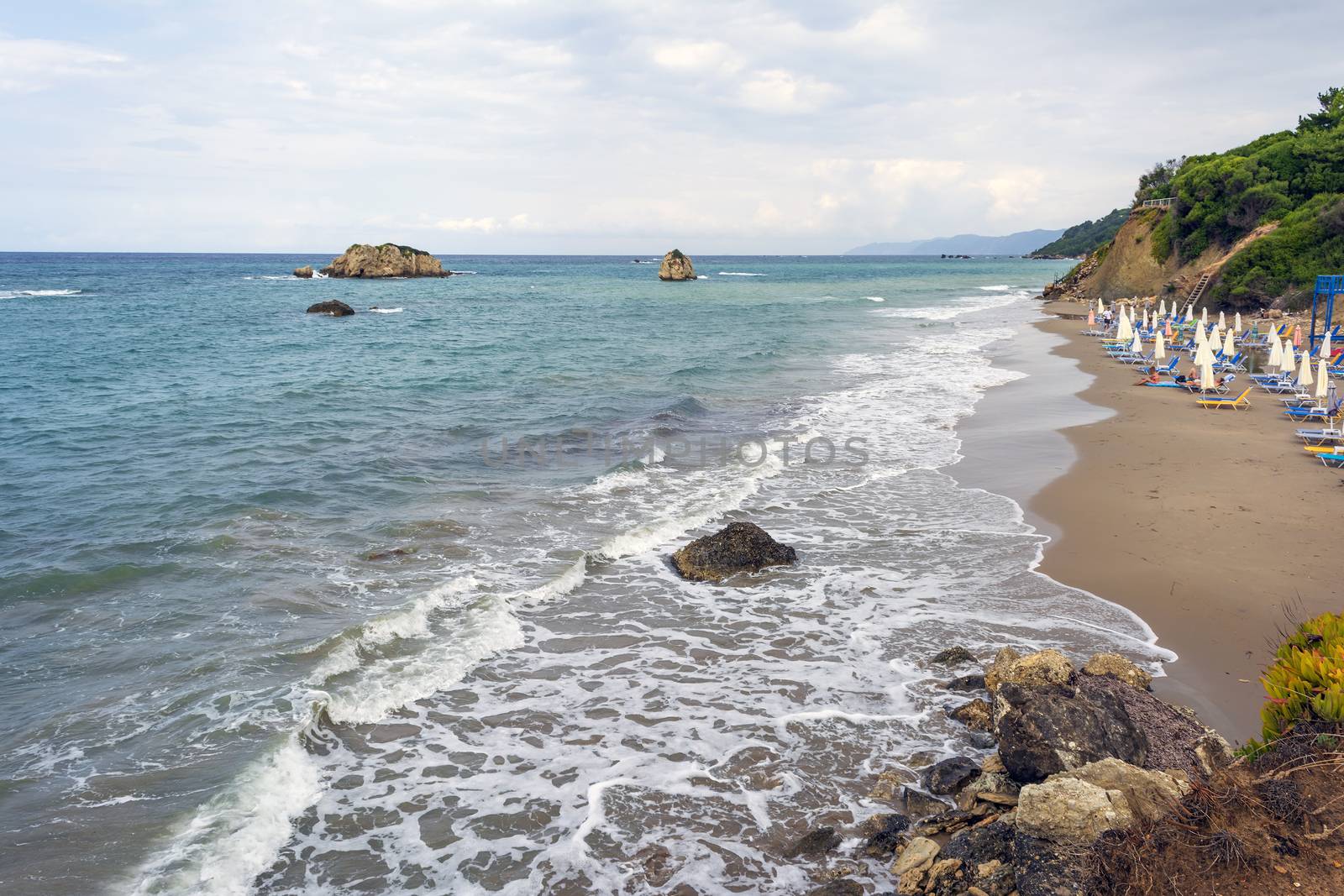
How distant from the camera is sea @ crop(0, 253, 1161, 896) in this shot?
6238mm

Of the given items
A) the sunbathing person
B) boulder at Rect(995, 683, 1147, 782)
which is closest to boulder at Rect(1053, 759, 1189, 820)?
boulder at Rect(995, 683, 1147, 782)

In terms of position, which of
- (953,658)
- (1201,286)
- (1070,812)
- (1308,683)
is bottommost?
(953,658)

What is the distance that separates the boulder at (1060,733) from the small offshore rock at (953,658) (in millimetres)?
2030

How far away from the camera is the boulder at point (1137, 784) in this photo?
515 centimetres

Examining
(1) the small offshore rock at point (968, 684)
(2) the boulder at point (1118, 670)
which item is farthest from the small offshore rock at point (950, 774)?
(2) the boulder at point (1118, 670)

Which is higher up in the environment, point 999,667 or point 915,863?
point 999,667

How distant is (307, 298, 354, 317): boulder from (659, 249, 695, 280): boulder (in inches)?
2314

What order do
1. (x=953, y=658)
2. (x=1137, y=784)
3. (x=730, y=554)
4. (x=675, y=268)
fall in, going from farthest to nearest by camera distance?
1. (x=675, y=268)
2. (x=730, y=554)
3. (x=953, y=658)
4. (x=1137, y=784)

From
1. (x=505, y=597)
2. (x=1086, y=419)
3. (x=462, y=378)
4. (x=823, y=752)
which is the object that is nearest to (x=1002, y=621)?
(x=823, y=752)

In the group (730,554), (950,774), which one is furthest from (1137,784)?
(730,554)

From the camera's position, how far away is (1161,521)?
1241cm

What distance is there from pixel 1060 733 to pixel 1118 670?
83.3 inches

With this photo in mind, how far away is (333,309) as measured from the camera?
5281 cm

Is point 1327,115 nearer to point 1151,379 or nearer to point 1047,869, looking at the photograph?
point 1151,379
